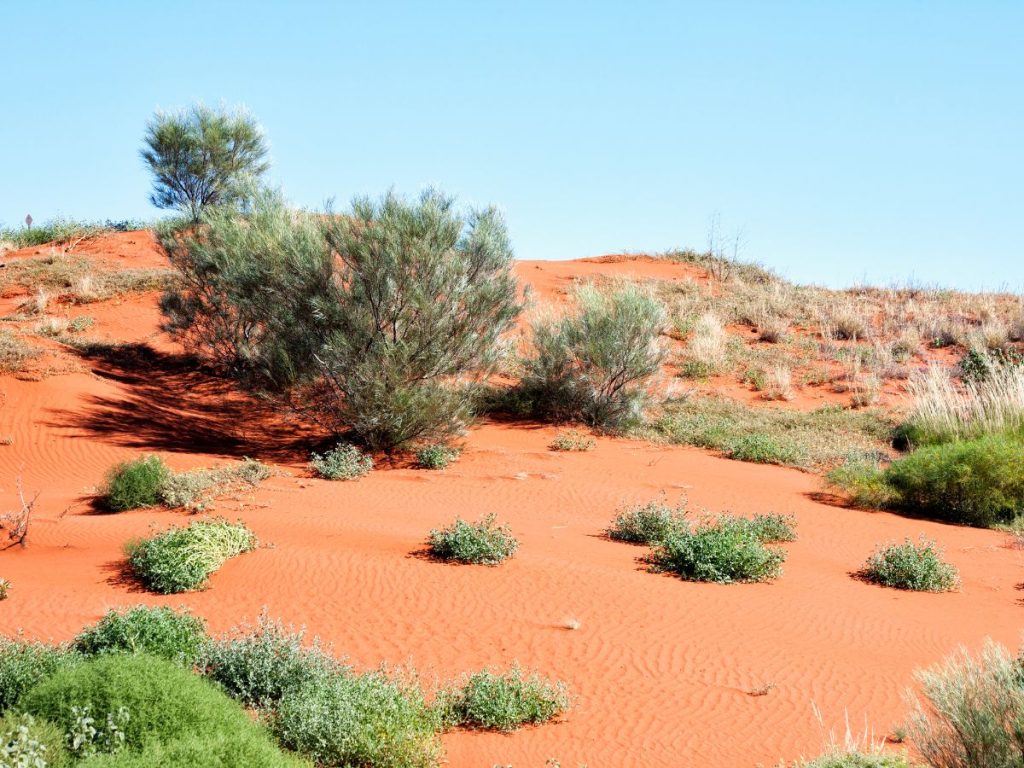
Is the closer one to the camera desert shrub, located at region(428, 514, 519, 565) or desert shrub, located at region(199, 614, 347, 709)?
desert shrub, located at region(199, 614, 347, 709)

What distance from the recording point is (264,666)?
5492 mm

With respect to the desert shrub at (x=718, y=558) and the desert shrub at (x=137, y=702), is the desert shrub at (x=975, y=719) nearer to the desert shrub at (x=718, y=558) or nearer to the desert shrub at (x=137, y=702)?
the desert shrub at (x=137, y=702)

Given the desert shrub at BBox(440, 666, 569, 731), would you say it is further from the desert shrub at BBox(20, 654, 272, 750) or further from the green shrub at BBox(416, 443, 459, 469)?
the green shrub at BBox(416, 443, 459, 469)

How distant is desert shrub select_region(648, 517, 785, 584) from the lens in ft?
28.2

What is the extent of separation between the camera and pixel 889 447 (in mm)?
16094

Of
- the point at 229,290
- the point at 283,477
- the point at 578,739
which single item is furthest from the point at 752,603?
the point at 229,290

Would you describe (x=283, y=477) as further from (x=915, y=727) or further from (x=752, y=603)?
(x=915, y=727)

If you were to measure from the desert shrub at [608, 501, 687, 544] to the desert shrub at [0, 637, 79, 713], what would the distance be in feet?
20.3

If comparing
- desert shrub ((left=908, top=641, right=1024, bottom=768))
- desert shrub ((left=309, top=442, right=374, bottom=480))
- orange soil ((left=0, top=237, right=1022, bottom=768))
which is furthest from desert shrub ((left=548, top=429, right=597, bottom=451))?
desert shrub ((left=908, top=641, right=1024, bottom=768))

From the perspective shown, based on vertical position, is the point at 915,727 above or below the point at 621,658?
above

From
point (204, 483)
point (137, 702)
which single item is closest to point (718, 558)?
point (137, 702)

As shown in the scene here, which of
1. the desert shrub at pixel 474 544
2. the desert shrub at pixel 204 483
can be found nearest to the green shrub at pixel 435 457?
the desert shrub at pixel 204 483

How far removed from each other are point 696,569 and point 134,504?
22.2 ft

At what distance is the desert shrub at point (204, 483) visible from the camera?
34.2ft
